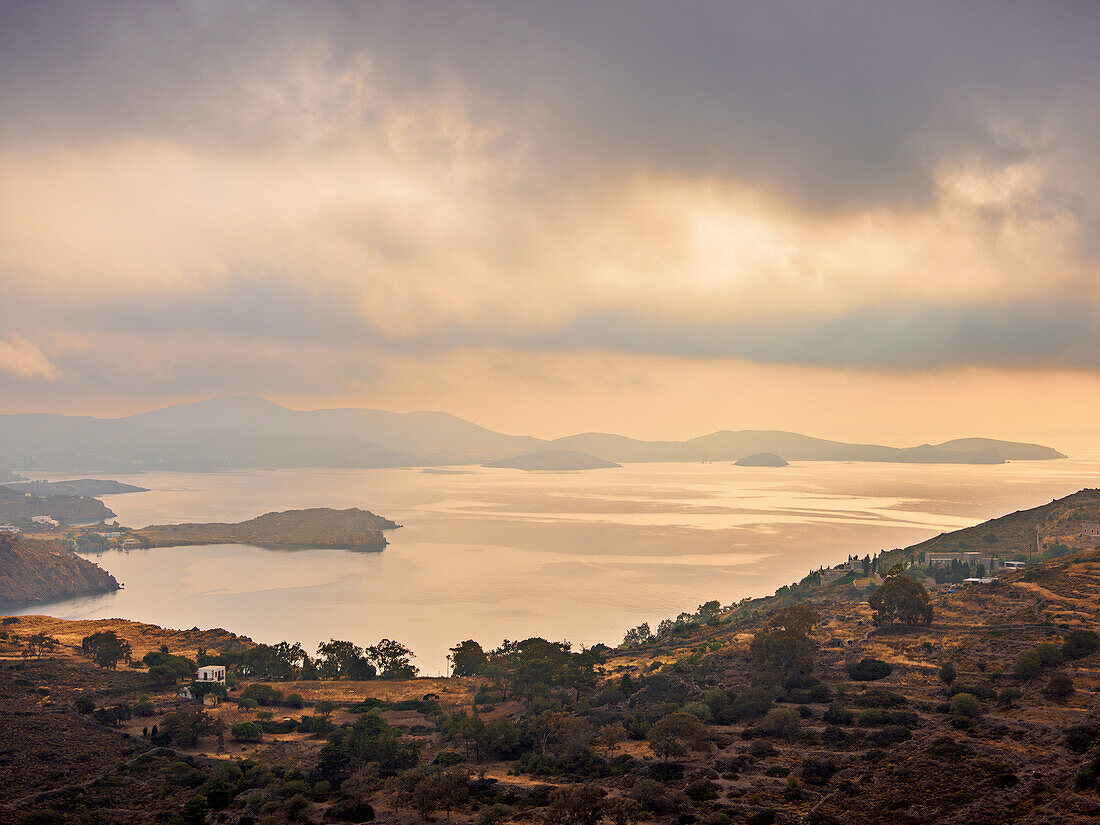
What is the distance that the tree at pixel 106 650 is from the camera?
5094cm

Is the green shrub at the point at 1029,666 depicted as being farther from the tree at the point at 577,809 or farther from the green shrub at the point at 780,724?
the tree at the point at 577,809

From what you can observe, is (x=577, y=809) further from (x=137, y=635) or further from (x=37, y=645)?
(x=137, y=635)

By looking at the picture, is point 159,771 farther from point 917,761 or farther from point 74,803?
point 917,761

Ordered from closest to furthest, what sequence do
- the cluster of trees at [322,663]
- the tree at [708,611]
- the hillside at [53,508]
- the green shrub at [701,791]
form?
the green shrub at [701,791], the cluster of trees at [322,663], the tree at [708,611], the hillside at [53,508]

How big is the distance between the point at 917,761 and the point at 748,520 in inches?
5896

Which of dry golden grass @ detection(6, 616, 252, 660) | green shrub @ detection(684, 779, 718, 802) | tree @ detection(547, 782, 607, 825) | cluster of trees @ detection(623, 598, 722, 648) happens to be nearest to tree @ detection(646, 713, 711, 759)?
green shrub @ detection(684, 779, 718, 802)

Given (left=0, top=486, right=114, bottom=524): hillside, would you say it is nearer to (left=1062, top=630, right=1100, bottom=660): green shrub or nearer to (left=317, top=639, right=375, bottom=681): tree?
(left=317, top=639, right=375, bottom=681): tree

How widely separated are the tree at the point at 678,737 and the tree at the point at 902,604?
1039 inches

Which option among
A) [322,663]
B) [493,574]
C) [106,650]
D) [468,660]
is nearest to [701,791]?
[468,660]

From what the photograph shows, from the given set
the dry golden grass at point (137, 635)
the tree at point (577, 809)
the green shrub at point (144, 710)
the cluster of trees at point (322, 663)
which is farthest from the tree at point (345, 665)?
the tree at point (577, 809)

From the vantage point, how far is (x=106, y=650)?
168 ft

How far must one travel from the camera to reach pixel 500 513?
621 feet

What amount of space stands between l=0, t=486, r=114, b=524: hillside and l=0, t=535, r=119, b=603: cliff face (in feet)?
242

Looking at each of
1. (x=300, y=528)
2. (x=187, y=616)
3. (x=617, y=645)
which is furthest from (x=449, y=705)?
(x=300, y=528)
